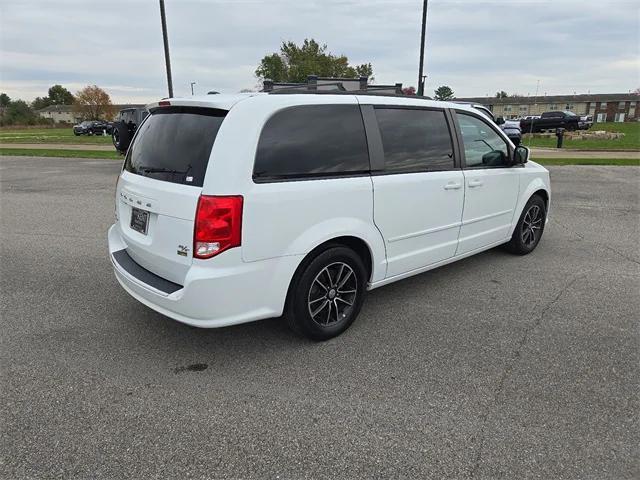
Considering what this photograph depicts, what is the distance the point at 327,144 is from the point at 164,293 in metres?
1.51

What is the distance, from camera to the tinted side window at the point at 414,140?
11.7 ft

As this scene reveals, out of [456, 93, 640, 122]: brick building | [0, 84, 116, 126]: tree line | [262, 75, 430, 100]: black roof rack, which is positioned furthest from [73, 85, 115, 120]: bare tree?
[262, 75, 430, 100]: black roof rack

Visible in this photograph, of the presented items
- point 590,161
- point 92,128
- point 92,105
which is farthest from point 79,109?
point 590,161

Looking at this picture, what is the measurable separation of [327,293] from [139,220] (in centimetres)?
146

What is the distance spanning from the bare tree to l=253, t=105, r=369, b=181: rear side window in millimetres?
91715

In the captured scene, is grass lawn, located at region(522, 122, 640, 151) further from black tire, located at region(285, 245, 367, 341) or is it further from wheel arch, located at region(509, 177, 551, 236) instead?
black tire, located at region(285, 245, 367, 341)

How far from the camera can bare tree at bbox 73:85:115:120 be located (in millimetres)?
83838

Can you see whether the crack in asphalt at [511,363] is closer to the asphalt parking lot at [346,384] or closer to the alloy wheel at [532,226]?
the asphalt parking lot at [346,384]

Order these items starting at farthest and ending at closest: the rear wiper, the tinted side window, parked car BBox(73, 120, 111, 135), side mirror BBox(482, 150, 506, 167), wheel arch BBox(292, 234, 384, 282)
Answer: parked car BBox(73, 120, 111, 135)
side mirror BBox(482, 150, 506, 167)
the tinted side window
wheel arch BBox(292, 234, 384, 282)
the rear wiper

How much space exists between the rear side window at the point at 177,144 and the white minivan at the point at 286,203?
0.03 ft

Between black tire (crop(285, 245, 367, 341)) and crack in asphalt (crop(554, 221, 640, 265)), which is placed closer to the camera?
black tire (crop(285, 245, 367, 341))

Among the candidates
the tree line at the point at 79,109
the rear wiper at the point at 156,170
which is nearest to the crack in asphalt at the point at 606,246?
the rear wiper at the point at 156,170

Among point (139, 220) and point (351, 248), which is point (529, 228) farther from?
point (139, 220)

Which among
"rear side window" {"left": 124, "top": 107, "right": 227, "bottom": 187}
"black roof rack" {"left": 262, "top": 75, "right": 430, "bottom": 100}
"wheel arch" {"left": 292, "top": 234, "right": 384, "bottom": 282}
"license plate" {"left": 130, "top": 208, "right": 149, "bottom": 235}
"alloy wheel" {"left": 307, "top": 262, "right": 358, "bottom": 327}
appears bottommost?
"alloy wheel" {"left": 307, "top": 262, "right": 358, "bottom": 327}
